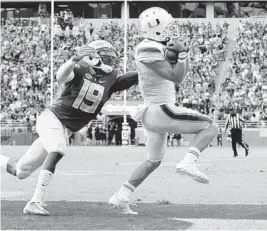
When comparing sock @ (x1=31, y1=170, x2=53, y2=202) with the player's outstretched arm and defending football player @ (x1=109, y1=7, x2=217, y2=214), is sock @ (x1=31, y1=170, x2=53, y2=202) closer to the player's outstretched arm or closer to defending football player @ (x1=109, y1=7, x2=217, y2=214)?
defending football player @ (x1=109, y1=7, x2=217, y2=214)

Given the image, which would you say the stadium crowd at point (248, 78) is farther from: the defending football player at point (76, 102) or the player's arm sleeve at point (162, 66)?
the player's arm sleeve at point (162, 66)

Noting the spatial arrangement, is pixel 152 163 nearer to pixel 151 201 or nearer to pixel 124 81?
pixel 124 81

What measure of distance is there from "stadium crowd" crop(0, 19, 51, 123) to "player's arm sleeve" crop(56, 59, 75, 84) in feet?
101

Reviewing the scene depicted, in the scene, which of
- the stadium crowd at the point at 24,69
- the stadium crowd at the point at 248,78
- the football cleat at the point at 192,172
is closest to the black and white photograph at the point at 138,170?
the football cleat at the point at 192,172

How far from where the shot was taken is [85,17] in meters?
55.1

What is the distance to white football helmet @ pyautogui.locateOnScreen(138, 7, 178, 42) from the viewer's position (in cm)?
851

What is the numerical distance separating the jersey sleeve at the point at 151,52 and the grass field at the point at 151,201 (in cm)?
163

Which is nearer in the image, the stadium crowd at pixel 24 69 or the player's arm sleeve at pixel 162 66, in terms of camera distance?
the player's arm sleeve at pixel 162 66

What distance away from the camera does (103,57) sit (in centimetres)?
866

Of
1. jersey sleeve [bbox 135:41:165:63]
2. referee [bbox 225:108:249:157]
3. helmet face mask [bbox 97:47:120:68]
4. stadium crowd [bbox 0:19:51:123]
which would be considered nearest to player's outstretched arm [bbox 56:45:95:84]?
helmet face mask [bbox 97:47:120:68]

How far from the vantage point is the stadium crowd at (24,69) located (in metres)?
40.7

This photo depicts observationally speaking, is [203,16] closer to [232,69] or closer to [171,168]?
[232,69]

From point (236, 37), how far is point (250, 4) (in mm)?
7790

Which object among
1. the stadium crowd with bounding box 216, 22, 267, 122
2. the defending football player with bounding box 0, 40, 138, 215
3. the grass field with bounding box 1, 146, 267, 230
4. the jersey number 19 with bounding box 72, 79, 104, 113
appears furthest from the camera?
the stadium crowd with bounding box 216, 22, 267, 122
